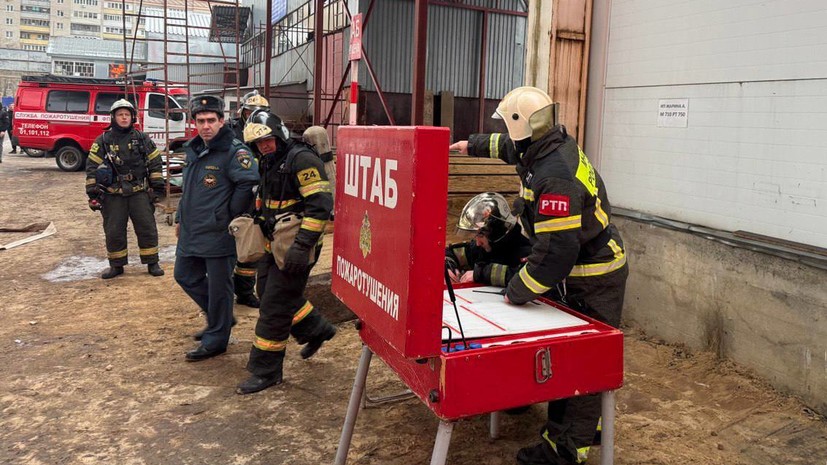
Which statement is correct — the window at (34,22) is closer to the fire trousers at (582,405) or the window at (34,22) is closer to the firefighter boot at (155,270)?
the firefighter boot at (155,270)

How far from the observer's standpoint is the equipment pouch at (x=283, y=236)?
4.12m

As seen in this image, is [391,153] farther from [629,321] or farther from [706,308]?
[629,321]

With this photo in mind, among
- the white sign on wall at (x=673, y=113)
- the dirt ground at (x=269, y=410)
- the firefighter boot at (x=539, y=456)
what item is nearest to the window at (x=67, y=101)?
the dirt ground at (x=269, y=410)

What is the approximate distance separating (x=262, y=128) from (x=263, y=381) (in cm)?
163

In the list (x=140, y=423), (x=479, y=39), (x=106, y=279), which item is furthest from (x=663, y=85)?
(x=479, y=39)

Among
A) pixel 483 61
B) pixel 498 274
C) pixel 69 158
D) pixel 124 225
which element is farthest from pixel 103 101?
pixel 498 274

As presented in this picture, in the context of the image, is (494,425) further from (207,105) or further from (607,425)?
(207,105)

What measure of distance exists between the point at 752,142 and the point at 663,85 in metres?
0.92

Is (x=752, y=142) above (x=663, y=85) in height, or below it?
below

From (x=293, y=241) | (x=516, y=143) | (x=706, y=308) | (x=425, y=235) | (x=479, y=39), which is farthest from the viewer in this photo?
(x=479, y=39)

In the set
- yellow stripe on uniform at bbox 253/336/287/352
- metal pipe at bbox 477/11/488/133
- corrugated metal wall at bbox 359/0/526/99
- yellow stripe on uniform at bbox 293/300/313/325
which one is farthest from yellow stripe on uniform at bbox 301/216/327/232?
metal pipe at bbox 477/11/488/133

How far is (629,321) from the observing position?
538 centimetres

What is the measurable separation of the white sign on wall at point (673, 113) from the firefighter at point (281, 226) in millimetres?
2629

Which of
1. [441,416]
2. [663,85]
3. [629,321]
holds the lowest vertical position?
[629,321]
